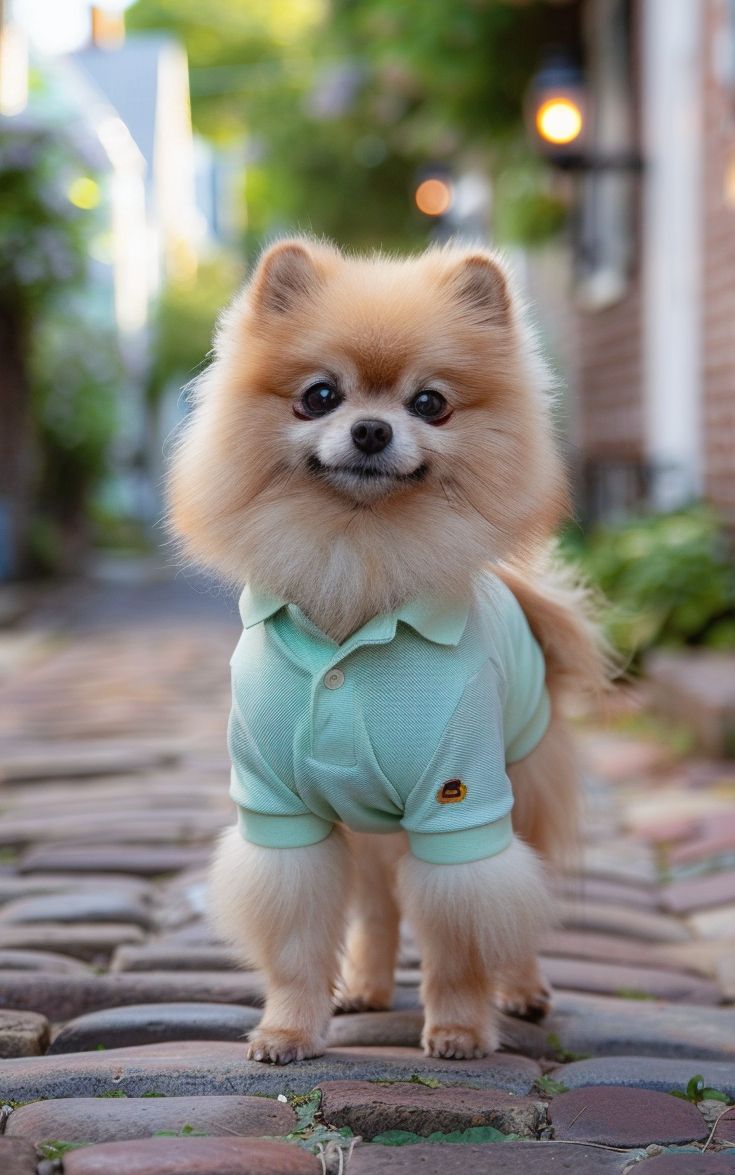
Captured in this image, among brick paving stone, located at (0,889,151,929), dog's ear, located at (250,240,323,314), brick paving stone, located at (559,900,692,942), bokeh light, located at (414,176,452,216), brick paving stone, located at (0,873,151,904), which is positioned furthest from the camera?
bokeh light, located at (414,176,452,216)

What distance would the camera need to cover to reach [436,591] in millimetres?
2500

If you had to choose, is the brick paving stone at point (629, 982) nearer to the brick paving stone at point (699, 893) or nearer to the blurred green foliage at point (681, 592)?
the brick paving stone at point (699, 893)

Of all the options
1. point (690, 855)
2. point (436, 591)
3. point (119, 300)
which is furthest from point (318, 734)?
point (119, 300)

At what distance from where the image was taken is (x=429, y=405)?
8.16 feet

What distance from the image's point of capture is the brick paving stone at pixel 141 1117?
7.10ft

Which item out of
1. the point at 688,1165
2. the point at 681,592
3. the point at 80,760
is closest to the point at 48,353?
the point at 681,592

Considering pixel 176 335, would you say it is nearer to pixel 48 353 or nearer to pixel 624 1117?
pixel 48 353

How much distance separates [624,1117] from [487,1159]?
31cm

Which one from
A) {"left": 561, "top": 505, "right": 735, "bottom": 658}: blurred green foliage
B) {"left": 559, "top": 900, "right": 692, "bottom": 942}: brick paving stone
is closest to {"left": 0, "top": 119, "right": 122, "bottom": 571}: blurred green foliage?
{"left": 561, "top": 505, "right": 735, "bottom": 658}: blurred green foliage

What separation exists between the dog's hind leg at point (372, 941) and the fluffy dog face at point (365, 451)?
65 cm

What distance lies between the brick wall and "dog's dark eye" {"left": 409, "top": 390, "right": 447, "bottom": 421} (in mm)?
4924

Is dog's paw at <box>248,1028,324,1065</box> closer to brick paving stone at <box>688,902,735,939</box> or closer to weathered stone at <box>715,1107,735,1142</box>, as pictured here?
weathered stone at <box>715,1107,735,1142</box>

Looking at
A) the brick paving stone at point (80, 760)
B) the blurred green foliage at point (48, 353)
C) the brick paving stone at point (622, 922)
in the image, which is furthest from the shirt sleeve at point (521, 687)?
the blurred green foliage at point (48, 353)

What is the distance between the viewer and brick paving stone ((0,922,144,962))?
3270 millimetres
